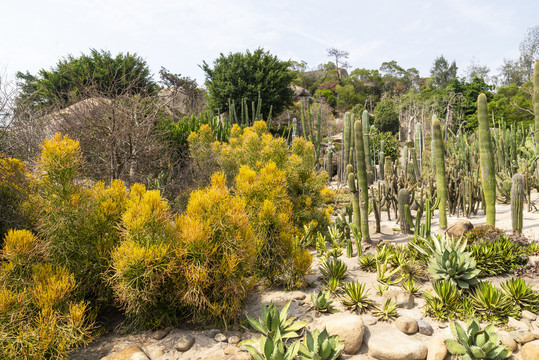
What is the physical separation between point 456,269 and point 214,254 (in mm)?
2645

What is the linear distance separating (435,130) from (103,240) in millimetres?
5076

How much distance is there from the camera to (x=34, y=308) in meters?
2.50

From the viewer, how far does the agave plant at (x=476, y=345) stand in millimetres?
2424

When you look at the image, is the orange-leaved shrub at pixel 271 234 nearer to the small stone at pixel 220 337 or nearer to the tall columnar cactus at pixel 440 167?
the small stone at pixel 220 337

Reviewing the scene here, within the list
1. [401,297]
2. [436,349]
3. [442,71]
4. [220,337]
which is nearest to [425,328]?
[436,349]

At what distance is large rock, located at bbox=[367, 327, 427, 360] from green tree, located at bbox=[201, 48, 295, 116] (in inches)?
649

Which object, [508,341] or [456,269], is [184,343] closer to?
[508,341]

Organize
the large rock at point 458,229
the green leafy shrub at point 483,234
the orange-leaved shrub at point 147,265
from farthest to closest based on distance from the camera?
the large rock at point 458,229 < the green leafy shrub at point 483,234 < the orange-leaved shrub at point 147,265

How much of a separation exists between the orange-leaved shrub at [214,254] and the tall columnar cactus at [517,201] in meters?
4.16

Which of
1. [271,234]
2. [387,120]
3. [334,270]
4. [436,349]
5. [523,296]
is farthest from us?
[387,120]

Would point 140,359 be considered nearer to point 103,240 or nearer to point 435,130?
point 103,240

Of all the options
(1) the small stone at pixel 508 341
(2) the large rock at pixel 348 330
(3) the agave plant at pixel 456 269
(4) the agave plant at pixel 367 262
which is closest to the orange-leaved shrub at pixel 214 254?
(2) the large rock at pixel 348 330

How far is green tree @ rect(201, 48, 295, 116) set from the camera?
1850cm

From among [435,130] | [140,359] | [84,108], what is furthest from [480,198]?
[84,108]
